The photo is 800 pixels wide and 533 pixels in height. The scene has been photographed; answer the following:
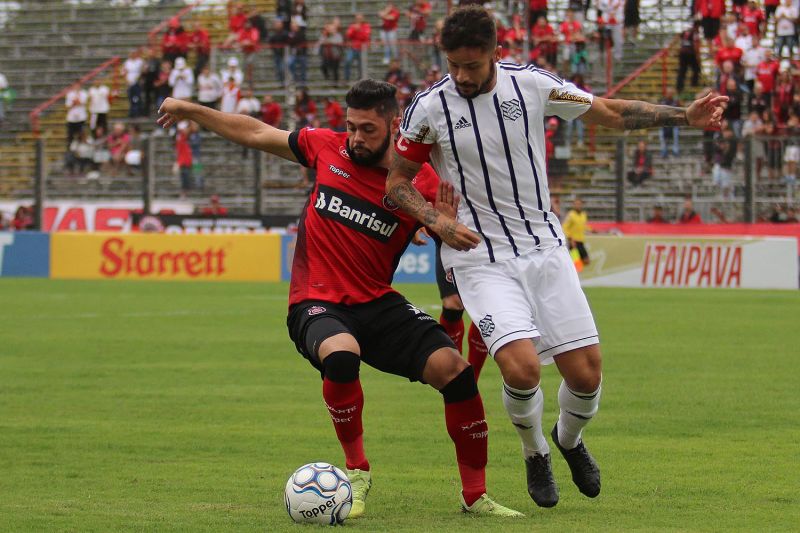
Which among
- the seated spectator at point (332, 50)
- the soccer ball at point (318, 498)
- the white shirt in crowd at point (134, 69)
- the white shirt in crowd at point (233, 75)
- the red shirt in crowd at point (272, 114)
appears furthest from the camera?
the white shirt in crowd at point (134, 69)

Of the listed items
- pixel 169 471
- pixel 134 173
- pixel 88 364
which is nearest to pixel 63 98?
pixel 134 173

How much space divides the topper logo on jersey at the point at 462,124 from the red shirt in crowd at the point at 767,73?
22.4m

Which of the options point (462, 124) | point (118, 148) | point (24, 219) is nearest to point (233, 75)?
point (118, 148)

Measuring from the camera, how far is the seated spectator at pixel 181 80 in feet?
109

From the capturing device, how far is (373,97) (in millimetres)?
6598

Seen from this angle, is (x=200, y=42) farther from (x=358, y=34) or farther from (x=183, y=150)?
(x=183, y=150)

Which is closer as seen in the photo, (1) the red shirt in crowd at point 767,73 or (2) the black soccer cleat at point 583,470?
(2) the black soccer cleat at point 583,470

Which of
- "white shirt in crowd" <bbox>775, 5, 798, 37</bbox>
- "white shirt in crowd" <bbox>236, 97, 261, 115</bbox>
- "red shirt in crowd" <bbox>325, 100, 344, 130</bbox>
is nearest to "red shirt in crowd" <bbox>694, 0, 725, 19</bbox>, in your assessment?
"white shirt in crowd" <bbox>775, 5, 798, 37</bbox>

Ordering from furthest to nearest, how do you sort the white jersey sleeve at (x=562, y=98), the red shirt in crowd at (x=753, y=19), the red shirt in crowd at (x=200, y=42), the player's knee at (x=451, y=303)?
the red shirt in crowd at (x=200, y=42) < the red shirt in crowd at (x=753, y=19) < the player's knee at (x=451, y=303) < the white jersey sleeve at (x=562, y=98)

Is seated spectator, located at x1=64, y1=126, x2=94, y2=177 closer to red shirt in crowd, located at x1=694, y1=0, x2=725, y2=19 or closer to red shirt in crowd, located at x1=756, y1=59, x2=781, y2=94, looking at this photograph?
red shirt in crowd, located at x1=694, y1=0, x2=725, y2=19

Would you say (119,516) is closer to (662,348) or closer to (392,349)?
(392,349)

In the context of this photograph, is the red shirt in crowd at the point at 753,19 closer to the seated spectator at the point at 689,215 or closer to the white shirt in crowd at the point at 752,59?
the white shirt in crowd at the point at 752,59

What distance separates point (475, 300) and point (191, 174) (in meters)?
23.3

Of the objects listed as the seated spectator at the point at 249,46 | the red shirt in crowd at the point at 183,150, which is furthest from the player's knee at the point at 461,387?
the seated spectator at the point at 249,46
